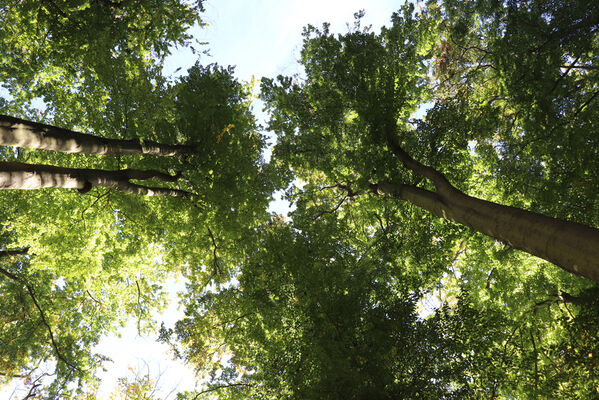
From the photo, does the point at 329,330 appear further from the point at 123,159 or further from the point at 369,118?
the point at 123,159

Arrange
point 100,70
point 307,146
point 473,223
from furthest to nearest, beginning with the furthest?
point 307,146, point 100,70, point 473,223

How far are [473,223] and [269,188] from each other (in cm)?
850

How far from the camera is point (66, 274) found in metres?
12.8

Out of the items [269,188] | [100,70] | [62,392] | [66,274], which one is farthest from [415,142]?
[62,392]

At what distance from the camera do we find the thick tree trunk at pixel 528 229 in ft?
14.6

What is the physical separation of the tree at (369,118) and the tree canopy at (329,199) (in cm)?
9

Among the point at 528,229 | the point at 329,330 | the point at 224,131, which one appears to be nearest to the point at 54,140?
the point at 224,131

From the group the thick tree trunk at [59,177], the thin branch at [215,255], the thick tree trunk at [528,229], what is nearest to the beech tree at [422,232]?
the thick tree trunk at [528,229]

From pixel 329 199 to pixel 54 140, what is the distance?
11.7 metres

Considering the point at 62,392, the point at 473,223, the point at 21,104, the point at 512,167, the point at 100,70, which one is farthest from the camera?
the point at 62,392

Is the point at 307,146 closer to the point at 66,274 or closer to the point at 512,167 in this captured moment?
the point at 512,167

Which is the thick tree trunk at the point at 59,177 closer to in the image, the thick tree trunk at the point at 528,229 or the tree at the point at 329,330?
the tree at the point at 329,330

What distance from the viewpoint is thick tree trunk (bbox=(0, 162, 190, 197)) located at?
5305 millimetres

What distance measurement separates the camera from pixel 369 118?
10.2 metres
